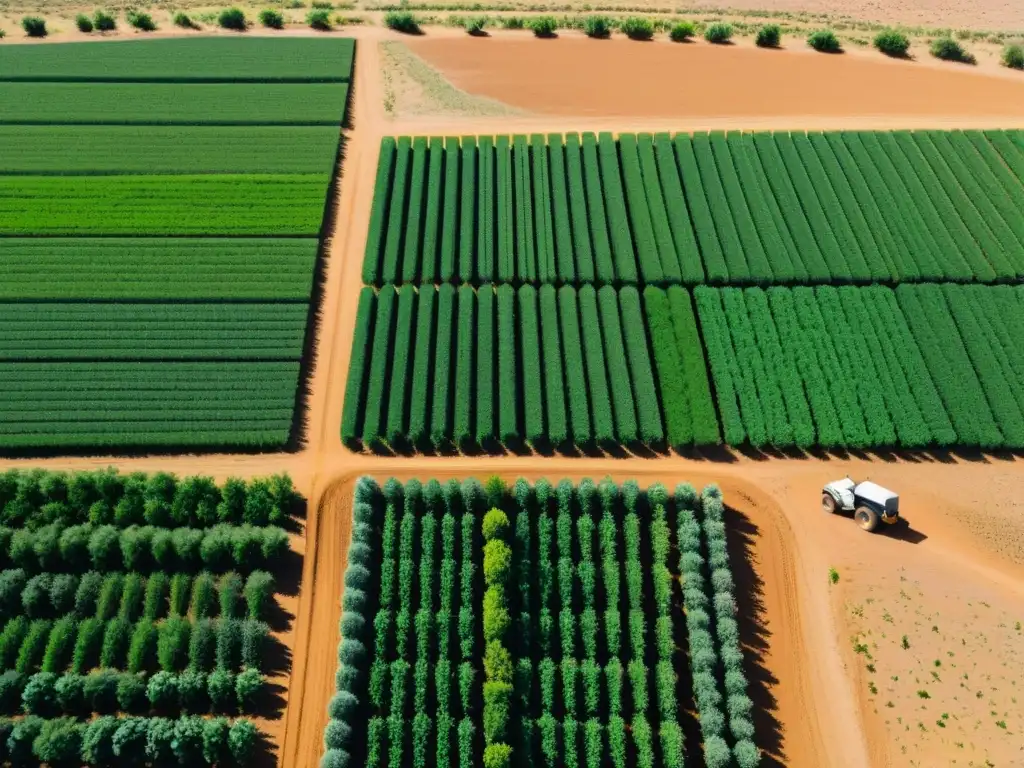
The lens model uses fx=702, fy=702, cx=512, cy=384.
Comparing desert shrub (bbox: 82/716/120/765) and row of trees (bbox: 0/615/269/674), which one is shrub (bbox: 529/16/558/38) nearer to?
row of trees (bbox: 0/615/269/674)

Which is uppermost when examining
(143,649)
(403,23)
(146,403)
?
(403,23)

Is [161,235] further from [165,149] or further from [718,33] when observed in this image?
[718,33]

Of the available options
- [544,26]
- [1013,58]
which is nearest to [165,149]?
[544,26]

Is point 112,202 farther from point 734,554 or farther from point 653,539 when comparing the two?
point 734,554

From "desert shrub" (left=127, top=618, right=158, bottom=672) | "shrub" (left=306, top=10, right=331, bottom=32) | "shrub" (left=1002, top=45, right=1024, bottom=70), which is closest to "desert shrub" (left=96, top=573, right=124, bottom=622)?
"desert shrub" (left=127, top=618, right=158, bottom=672)

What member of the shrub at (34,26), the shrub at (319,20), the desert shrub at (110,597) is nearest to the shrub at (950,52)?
the shrub at (319,20)

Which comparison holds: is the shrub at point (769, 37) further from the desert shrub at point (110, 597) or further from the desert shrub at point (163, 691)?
the desert shrub at point (163, 691)

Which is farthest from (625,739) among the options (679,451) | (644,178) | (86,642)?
(644,178)
